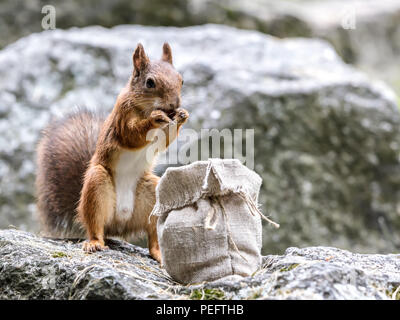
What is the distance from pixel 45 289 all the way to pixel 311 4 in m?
7.19

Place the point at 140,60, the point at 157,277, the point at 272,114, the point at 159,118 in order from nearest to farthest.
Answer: the point at 157,277
the point at 159,118
the point at 140,60
the point at 272,114

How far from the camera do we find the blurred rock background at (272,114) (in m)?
3.34

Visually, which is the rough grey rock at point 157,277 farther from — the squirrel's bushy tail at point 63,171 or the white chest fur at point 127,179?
the squirrel's bushy tail at point 63,171

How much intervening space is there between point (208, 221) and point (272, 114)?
213 centimetres

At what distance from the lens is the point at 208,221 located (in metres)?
1.41

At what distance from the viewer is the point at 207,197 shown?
1498 mm

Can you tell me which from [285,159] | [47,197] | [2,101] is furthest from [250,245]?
[2,101]

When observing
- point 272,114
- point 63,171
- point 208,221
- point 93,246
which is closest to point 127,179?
point 93,246

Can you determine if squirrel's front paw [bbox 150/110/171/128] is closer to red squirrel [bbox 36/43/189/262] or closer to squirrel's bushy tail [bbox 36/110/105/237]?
red squirrel [bbox 36/43/189/262]

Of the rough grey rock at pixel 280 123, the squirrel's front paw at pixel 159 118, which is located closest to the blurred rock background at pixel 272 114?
the rough grey rock at pixel 280 123

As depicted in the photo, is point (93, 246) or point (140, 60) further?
point (140, 60)

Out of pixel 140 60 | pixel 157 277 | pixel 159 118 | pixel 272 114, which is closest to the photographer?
pixel 157 277

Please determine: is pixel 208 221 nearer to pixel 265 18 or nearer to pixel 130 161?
pixel 130 161
